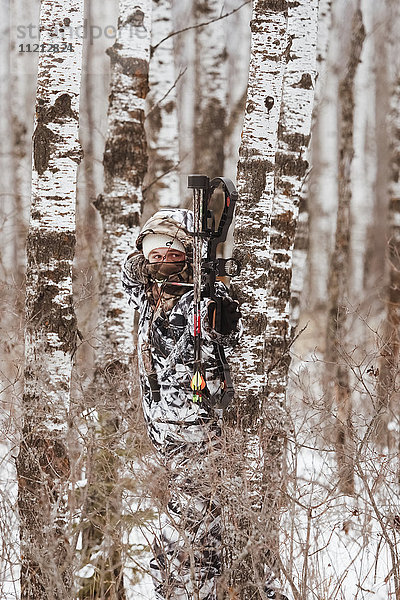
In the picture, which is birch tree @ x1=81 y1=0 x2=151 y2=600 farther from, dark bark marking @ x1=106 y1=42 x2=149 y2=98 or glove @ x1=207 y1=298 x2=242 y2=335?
glove @ x1=207 y1=298 x2=242 y2=335

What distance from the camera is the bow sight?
3.49m

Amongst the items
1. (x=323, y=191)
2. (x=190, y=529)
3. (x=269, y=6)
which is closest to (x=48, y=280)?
(x=190, y=529)

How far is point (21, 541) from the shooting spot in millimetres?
3787

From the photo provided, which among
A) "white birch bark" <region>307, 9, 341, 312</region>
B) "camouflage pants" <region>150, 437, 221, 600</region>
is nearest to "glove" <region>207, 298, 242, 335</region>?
"camouflage pants" <region>150, 437, 221, 600</region>

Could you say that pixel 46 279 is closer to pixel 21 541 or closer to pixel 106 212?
pixel 21 541

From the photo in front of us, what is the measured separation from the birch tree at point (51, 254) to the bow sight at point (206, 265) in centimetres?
87

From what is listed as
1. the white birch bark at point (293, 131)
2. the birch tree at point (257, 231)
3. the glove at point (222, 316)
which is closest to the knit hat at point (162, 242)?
the birch tree at point (257, 231)

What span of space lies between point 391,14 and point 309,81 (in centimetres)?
1185

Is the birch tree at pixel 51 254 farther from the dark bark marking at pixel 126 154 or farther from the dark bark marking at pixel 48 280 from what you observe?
the dark bark marking at pixel 126 154

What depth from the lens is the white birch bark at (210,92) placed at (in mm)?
10070

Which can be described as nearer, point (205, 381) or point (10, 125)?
point (205, 381)

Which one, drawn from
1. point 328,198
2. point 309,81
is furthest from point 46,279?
point 328,198

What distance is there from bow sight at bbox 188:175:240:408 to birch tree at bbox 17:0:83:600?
2.86 feet

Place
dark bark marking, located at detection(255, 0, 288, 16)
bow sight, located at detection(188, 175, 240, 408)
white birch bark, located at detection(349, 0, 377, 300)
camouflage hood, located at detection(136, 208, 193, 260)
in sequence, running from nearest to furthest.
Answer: bow sight, located at detection(188, 175, 240, 408) → camouflage hood, located at detection(136, 208, 193, 260) → dark bark marking, located at detection(255, 0, 288, 16) → white birch bark, located at detection(349, 0, 377, 300)
